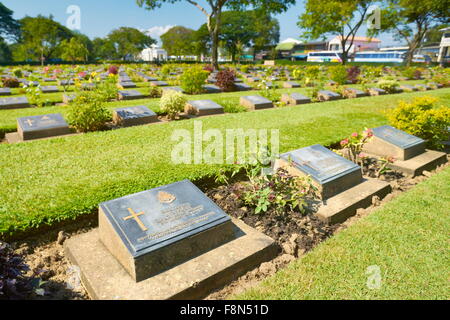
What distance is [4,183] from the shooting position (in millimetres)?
4160

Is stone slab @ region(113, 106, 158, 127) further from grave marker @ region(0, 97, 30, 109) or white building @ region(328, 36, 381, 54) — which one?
white building @ region(328, 36, 381, 54)

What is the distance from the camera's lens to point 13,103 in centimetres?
973

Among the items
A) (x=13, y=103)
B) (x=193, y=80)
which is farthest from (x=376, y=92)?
(x=13, y=103)

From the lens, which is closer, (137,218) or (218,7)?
(137,218)

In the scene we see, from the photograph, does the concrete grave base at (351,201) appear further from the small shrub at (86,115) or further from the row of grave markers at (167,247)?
the small shrub at (86,115)

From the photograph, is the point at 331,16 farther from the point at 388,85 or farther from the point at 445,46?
the point at 445,46

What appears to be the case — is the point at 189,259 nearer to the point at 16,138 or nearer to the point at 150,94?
the point at 16,138

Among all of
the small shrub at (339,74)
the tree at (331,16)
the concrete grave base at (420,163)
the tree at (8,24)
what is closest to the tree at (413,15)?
the tree at (331,16)

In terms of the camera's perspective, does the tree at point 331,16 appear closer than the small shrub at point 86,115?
No

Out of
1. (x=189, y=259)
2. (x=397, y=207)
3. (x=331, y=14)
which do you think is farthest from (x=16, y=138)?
(x=331, y=14)

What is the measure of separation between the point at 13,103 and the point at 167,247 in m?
9.93

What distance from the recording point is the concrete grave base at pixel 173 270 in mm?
2533

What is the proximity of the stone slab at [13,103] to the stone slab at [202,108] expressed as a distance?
551cm
